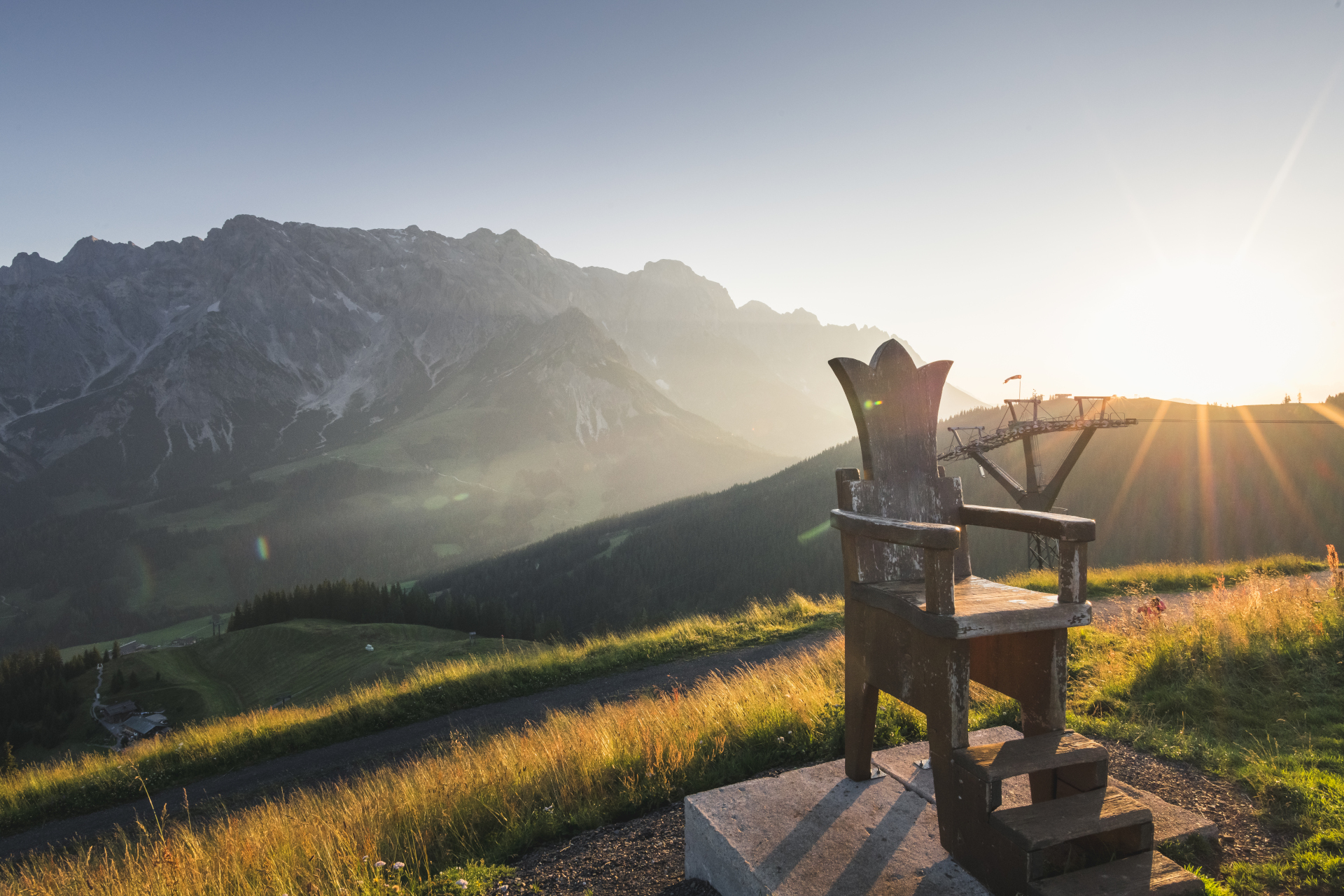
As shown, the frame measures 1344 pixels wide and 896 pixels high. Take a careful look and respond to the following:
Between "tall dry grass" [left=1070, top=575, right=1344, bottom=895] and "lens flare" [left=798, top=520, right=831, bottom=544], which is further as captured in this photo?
"lens flare" [left=798, top=520, right=831, bottom=544]

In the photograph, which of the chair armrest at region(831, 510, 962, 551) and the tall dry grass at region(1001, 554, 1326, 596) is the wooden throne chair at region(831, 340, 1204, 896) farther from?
the tall dry grass at region(1001, 554, 1326, 596)

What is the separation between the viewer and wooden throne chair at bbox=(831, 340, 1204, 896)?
9.16ft

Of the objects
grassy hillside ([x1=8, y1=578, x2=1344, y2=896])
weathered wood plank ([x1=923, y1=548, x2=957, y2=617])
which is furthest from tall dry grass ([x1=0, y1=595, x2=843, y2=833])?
weathered wood plank ([x1=923, y1=548, x2=957, y2=617])

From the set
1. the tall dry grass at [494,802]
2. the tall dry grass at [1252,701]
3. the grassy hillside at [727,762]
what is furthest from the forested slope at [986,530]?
the tall dry grass at [494,802]

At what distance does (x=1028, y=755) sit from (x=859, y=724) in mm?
1189

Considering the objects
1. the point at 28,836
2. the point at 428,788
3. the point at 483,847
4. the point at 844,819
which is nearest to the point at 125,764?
the point at 28,836

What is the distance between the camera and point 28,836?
9656mm

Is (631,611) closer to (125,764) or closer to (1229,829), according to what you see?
(125,764)

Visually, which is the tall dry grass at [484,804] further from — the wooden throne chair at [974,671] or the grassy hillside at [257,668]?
the grassy hillside at [257,668]

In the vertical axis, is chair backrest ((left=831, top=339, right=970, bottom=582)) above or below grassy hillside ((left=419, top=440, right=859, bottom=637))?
above

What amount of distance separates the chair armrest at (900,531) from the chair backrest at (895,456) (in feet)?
0.72

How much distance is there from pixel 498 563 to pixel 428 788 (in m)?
138

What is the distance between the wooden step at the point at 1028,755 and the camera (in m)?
2.83

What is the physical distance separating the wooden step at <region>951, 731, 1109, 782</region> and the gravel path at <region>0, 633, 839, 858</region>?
6819 mm
